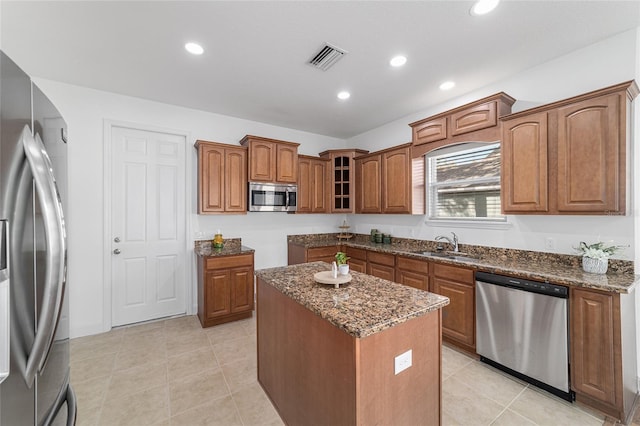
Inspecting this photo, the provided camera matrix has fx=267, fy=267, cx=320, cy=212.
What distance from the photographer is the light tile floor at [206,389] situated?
192cm

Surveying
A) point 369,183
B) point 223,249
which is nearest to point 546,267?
point 369,183

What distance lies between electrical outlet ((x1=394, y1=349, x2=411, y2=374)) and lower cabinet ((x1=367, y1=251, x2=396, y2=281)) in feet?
7.08

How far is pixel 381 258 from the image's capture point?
3.76 meters

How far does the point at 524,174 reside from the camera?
2.56 metres

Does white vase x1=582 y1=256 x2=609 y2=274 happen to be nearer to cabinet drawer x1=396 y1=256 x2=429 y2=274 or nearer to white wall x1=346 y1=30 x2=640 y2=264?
white wall x1=346 y1=30 x2=640 y2=264

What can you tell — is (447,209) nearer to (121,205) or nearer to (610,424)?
(610,424)

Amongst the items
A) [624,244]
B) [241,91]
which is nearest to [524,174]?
[624,244]

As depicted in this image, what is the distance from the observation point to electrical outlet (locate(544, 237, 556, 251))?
260 cm

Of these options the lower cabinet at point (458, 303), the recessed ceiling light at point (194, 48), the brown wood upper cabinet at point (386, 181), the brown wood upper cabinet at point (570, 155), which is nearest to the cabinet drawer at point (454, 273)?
the lower cabinet at point (458, 303)

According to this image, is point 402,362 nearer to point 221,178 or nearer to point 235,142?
point 221,178

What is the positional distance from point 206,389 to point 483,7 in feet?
12.0

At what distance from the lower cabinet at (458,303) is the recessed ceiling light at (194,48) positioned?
3204mm

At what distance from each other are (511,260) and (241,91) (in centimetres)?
365

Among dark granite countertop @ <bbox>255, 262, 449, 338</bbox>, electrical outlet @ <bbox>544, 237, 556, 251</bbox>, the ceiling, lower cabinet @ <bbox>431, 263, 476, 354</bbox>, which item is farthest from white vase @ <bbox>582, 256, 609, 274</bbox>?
the ceiling
